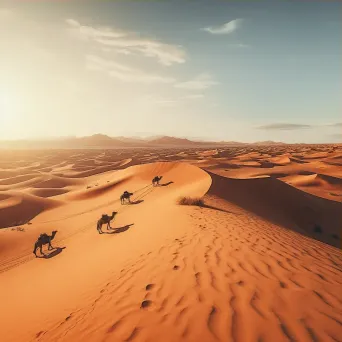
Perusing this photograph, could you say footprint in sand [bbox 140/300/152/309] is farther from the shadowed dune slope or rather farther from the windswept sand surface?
the shadowed dune slope

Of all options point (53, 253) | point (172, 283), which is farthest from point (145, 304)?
point (53, 253)

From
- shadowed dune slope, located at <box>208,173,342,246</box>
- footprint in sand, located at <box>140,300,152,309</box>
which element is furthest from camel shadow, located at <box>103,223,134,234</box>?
footprint in sand, located at <box>140,300,152,309</box>

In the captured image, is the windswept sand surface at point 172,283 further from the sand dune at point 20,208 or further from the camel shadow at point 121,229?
the sand dune at point 20,208

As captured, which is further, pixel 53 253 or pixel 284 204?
pixel 284 204

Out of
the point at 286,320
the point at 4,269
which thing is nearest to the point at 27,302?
the point at 4,269

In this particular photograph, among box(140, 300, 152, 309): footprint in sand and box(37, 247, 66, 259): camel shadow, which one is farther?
box(37, 247, 66, 259): camel shadow

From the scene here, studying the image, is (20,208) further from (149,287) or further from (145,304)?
(145,304)

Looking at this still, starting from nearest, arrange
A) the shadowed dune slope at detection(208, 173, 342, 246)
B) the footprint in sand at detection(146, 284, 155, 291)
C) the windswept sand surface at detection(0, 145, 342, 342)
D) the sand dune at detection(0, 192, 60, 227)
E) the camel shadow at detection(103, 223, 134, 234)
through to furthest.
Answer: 1. the windswept sand surface at detection(0, 145, 342, 342)
2. the footprint in sand at detection(146, 284, 155, 291)
3. the camel shadow at detection(103, 223, 134, 234)
4. the shadowed dune slope at detection(208, 173, 342, 246)
5. the sand dune at detection(0, 192, 60, 227)

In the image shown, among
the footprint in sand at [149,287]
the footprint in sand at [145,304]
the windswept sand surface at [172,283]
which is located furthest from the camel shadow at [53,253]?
the footprint in sand at [145,304]

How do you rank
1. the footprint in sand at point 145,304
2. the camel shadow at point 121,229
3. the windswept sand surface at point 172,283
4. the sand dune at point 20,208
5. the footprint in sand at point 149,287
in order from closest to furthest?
the windswept sand surface at point 172,283 < the footprint in sand at point 145,304 < the footprint in sand at point 149,287 < the camel shadow at point 121,229 < the sand dune at point 20,208

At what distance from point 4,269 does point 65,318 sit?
251 inches

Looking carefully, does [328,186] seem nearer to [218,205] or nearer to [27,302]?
[218,205]

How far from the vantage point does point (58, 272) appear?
8.37 meters

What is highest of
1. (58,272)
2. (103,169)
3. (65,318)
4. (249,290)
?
(249,290)
